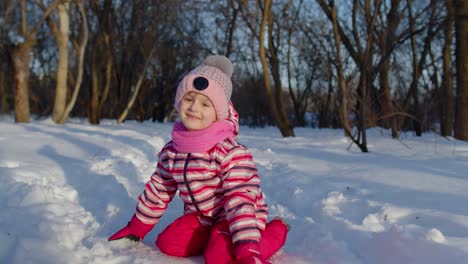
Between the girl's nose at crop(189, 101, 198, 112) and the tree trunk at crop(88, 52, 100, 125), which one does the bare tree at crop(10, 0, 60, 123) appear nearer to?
the tree trunk at crop(88, 52, 100, 125)

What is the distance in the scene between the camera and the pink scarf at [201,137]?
2.00 m

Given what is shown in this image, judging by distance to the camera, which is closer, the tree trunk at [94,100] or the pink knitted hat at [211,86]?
the pink knitted hat at [211,86]

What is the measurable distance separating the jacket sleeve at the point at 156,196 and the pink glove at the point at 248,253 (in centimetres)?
61

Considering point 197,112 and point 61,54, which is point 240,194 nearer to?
point 197,112

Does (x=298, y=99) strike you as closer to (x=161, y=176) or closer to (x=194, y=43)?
(x=194, y=43)

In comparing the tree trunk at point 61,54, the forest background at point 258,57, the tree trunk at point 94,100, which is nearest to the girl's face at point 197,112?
the forest background at point 258,57

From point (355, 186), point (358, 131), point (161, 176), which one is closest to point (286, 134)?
point (358, 131)

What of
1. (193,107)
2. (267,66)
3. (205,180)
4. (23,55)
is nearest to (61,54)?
(23,55)

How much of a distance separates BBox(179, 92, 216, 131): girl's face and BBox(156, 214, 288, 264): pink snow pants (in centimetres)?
50

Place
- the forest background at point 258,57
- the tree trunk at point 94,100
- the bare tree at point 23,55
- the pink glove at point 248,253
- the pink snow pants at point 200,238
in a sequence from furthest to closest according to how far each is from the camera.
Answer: the tree trunk at point 94,100, the bare tree at point 23,55, the forest background at point 258,57, the pink snow pants at point 200,238, the pink glove at point 248,253

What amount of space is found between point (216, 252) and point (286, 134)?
27.9 ft

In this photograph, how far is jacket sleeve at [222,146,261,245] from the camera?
1776mm

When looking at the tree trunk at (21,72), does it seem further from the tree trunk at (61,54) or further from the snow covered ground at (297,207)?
the snow covered ground at (297,207)

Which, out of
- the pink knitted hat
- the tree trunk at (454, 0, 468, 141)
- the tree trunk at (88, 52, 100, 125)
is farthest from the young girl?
the tree trunk at (88, 52, 100, 125)
